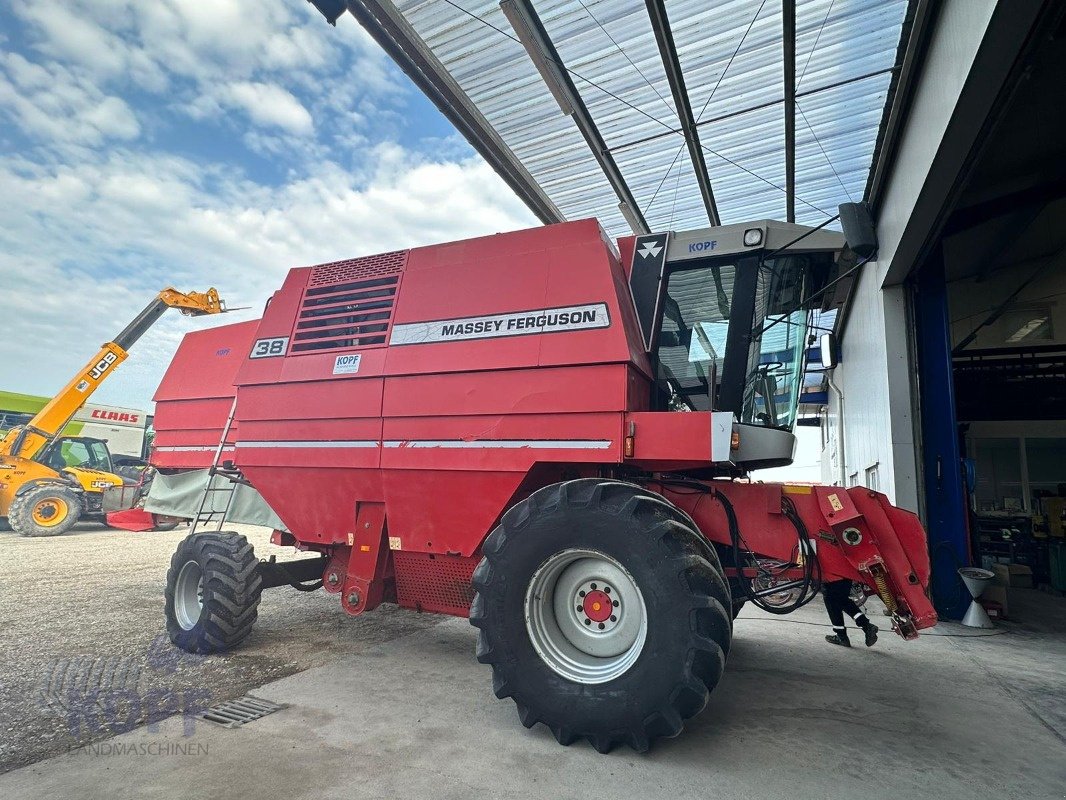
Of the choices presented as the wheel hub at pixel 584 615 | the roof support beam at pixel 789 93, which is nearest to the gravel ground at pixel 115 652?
the wheel hub at pixel 584 615

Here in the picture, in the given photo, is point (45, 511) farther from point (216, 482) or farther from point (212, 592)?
point (212, 592)

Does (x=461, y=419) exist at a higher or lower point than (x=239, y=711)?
higher

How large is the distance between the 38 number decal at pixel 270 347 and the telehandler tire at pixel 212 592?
1.44 m

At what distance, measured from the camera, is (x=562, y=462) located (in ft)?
11.9

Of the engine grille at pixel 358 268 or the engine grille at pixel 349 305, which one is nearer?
the engine grille at pixel 349 305

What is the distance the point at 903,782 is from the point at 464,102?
684 cm

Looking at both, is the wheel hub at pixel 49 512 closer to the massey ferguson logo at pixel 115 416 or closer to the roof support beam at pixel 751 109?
the massey ferguson logo at pixel 115 416

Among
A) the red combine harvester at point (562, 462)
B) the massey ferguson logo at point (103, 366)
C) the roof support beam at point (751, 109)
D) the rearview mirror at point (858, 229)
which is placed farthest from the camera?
the massey ferguson logo at point (103, 366)

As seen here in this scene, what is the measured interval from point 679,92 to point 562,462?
14.8 ft

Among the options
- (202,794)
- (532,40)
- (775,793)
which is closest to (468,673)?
(202,794)

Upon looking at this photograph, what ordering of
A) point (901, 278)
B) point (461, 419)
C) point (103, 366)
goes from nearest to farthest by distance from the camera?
point (461, 419)
point (901, 278)
point (103, 366)

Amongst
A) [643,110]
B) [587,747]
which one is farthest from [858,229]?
[643,110]

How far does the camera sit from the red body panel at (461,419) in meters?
3.47

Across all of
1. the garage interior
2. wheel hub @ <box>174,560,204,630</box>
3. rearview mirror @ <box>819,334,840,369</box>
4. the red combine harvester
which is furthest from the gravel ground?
the garage interior
